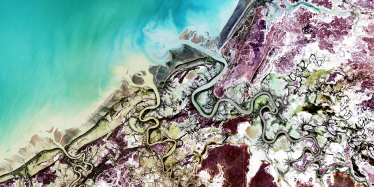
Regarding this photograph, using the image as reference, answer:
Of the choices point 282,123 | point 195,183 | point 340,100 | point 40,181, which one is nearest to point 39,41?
point 40,181

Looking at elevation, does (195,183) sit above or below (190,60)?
below

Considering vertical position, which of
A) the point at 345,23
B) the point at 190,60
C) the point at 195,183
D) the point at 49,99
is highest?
the point at 345,23

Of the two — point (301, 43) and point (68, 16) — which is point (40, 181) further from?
point (301, 43)

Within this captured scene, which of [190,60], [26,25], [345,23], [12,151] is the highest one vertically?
[26,25]

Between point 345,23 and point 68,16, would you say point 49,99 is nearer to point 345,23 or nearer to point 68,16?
point 68,16

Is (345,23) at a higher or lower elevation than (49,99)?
higher

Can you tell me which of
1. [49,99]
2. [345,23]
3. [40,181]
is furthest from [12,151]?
[345,23]
